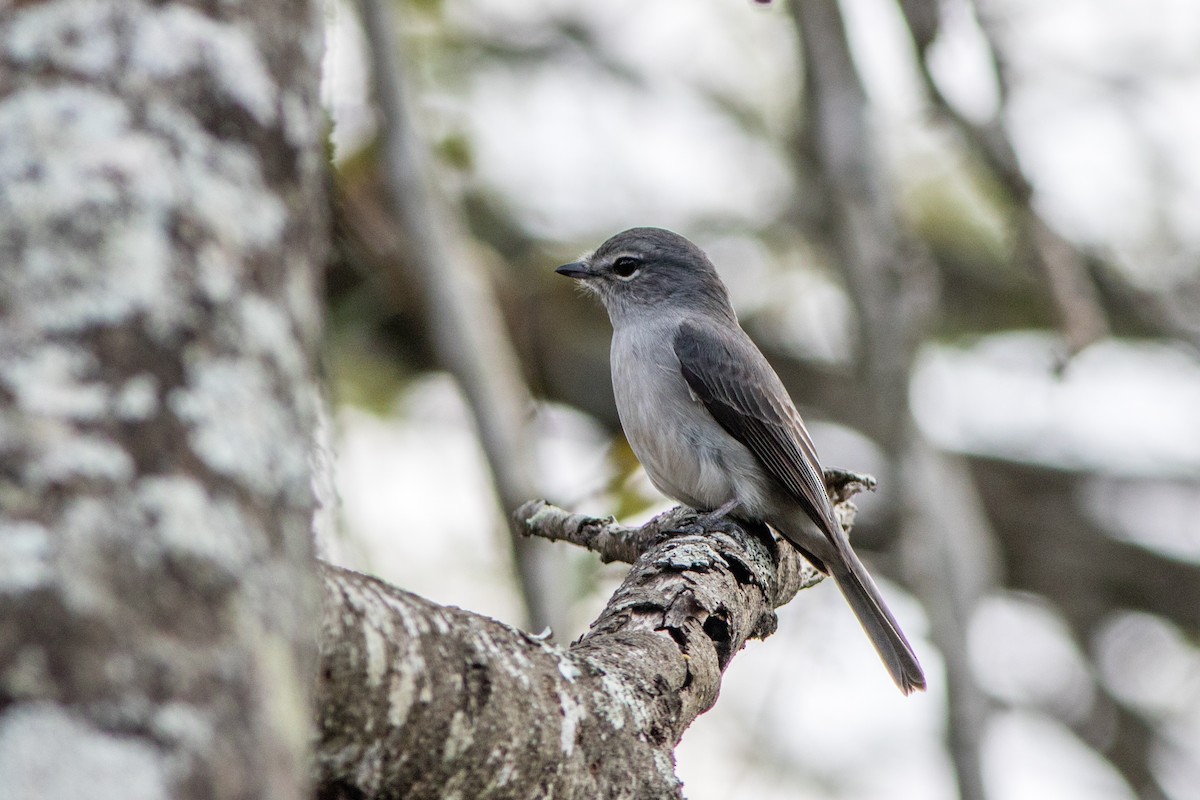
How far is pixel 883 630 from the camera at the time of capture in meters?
5.52

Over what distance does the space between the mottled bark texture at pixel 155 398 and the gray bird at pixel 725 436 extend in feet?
13.6

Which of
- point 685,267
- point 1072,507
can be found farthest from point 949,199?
point 685,267

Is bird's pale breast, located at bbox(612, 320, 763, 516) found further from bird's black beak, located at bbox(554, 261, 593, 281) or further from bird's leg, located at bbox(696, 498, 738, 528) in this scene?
bird's black beak, located at bbox(554, 261, 593, 281)

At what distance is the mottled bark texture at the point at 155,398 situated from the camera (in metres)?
0.99

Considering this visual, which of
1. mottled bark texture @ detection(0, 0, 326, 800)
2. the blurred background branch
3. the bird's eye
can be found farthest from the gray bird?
mottled bark texture @ detection(0, 0, 326, 800)

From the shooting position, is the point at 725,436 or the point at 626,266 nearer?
the point at 725,436

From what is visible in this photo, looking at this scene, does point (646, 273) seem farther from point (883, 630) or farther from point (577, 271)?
point (883, 630)

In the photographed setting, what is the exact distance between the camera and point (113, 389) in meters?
1.08

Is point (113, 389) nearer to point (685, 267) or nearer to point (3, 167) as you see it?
point (3, 167)

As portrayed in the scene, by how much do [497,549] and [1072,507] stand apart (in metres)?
4.62

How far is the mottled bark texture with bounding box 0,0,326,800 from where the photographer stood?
39.2 inches

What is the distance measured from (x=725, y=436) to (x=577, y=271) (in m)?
1.50

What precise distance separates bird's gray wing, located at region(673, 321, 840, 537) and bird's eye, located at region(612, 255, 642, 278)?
0.60 meters

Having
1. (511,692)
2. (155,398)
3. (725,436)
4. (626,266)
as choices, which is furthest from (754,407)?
(155,398)
